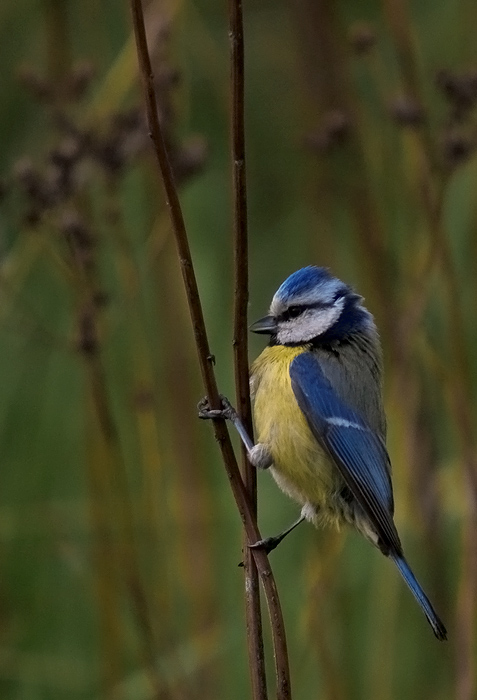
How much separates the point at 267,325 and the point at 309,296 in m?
0.11

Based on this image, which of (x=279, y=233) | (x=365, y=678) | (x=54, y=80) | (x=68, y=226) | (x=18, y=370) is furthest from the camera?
(x=279, y=233)

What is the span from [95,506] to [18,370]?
0.68 metres

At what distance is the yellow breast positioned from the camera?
2004mm

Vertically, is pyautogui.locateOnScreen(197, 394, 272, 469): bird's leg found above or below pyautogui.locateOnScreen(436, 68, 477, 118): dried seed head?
below

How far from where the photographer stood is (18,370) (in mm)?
2871

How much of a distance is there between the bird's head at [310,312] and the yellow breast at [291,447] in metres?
0.11

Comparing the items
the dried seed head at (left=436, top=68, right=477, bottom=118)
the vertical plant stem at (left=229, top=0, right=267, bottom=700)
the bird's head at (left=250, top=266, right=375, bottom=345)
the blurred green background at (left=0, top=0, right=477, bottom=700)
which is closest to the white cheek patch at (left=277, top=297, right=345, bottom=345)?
the bird's head at (left=250, top=266, right=375, bottom=345)

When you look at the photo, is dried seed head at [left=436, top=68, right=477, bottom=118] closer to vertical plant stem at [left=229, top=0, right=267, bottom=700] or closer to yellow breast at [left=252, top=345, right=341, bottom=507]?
yellow breast at [left=252, top=345, right=341, bottom=507]

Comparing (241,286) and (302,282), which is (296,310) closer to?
(302,282)

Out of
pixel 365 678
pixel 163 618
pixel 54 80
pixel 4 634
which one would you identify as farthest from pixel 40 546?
pixel 54 80

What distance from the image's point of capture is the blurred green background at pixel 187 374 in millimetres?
2186

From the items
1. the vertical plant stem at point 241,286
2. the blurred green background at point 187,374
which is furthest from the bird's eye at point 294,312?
the vertical plant stem at point 241,286

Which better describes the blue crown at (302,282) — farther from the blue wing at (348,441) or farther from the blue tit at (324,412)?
the blue wing at (348,441)

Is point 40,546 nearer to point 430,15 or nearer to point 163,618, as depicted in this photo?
point 163,618
